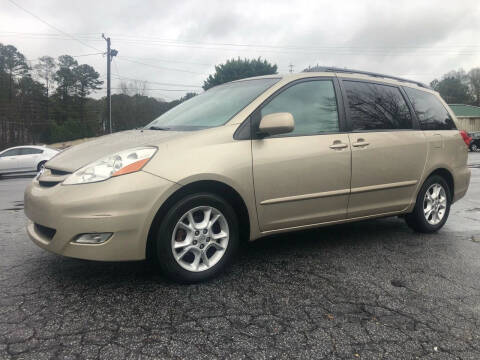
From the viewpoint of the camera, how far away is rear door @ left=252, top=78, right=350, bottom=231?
3.26 metres

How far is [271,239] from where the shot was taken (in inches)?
170

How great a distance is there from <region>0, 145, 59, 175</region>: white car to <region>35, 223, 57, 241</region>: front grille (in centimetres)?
1473

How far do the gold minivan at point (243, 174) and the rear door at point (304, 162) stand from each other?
11mm

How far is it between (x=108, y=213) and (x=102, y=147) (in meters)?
0.77

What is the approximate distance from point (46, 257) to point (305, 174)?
241 centimetres

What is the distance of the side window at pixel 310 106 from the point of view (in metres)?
3.52

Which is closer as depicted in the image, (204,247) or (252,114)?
(204,247)

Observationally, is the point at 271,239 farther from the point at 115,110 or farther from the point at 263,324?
the point at 115,110

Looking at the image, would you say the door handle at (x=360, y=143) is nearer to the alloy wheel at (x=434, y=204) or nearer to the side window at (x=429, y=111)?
the side window at (x=429, y=111)

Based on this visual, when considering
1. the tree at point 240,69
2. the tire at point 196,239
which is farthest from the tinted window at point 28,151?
the tree at point 240,69

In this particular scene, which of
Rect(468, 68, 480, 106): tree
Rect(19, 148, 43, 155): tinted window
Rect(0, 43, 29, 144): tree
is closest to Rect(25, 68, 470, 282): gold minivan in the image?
Rect(19, 148, 43, 155): tinted window

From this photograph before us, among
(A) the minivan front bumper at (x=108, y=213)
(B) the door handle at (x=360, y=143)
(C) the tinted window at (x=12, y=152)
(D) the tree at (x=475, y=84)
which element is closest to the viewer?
(A) the minivan front bumper at (x=108, y=213)

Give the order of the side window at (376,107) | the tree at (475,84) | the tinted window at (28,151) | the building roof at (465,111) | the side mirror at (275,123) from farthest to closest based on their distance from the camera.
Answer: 1. the tree at (475,84)
2. the building roof at (465,111)
3. the tinted window at (28,151)
4. the side window at (376,107)
5. the side mirror at (275,123)

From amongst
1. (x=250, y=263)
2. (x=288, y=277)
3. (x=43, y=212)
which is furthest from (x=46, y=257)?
(x=288, y=277)
